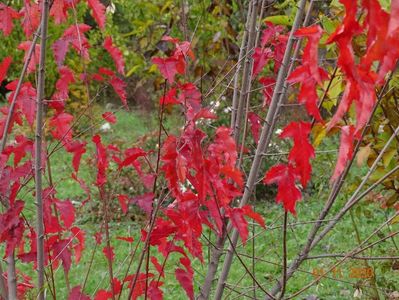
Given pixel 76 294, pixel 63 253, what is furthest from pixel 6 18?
pixel 76 294

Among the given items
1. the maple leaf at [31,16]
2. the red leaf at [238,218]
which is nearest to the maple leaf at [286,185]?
the red leaf at [238,218]

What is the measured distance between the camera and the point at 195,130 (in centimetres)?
163

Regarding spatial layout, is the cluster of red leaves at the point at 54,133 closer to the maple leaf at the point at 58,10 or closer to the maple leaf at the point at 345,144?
the maple leaf at the point at 58,10

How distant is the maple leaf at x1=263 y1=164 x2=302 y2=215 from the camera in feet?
5.37

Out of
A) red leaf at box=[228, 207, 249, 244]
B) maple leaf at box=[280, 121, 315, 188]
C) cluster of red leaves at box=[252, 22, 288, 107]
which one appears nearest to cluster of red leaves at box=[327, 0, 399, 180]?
maple leaf at box=[280, 121, 315, 188]

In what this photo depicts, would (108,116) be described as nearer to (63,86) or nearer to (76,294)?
(63,86)

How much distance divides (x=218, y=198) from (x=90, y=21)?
19255 mm

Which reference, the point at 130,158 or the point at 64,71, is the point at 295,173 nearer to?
the point at 130,158

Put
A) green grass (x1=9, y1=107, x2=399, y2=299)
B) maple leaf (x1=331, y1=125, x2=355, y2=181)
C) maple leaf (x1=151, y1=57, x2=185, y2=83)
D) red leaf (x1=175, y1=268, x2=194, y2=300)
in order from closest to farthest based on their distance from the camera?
maple leaf (x1=331, y1=125, x2=355, y2=181), maple leaf (x1=151, y1=57, x2=185, y2=83), red leaf (x1=175, y1=268, x2=194, y2=300), green grass (x1=9, y1=107, x2=399, y2=299)

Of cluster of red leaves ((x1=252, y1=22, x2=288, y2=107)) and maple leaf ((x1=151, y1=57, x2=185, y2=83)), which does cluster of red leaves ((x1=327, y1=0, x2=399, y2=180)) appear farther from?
cluster of red leaves ((x1=252, y1=22, x2=288, y2=107))

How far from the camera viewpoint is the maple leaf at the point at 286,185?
5.37 feet

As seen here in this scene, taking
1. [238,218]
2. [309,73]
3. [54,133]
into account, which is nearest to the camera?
[309,73]

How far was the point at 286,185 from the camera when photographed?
1.65 m

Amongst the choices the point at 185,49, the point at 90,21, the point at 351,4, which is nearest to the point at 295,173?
the point at 185,49
